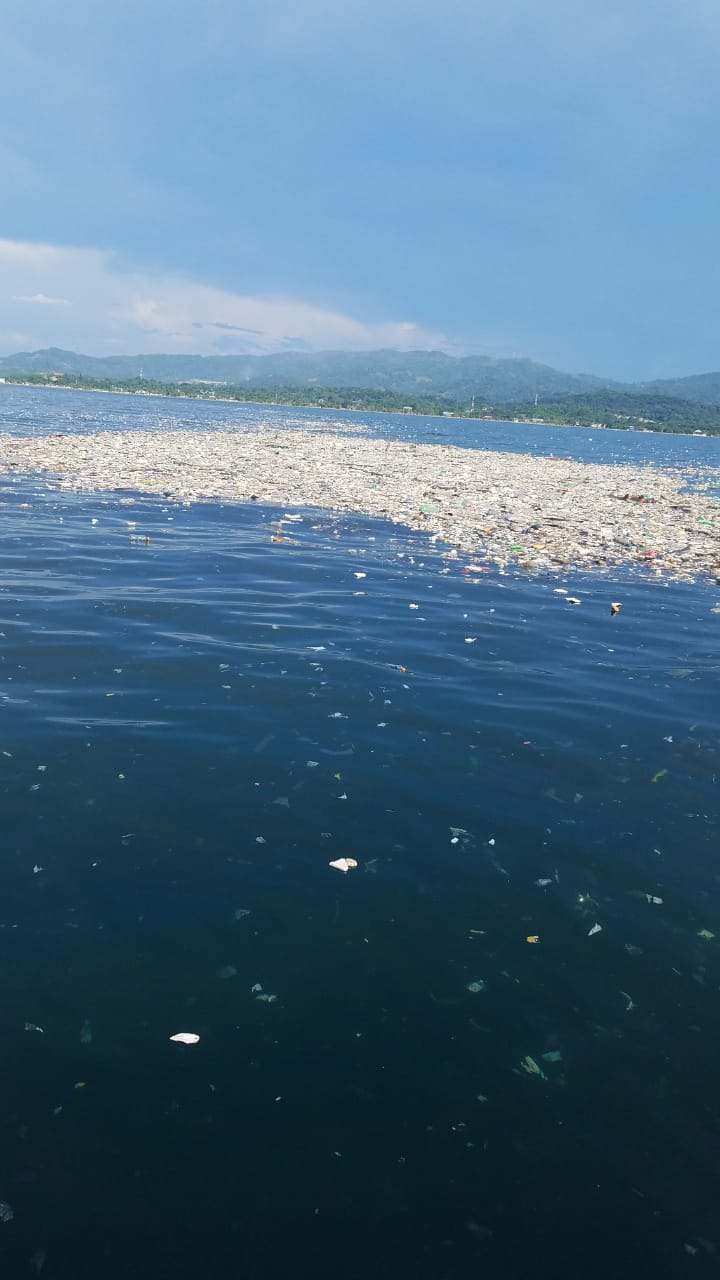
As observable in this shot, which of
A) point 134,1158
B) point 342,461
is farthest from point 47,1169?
point 342,461

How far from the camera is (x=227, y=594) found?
13.9 metres

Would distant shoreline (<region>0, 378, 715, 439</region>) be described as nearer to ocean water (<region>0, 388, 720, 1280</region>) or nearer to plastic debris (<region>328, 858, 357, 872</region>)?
ocean water (<region>0, 388, 720, 1280</region>)

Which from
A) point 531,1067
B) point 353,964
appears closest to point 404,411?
point 353,964

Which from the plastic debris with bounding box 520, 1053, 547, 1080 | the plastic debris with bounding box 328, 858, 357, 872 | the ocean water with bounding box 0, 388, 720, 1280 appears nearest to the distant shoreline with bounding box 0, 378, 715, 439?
the ocean water with bounding box 0, 388, 720, 1280

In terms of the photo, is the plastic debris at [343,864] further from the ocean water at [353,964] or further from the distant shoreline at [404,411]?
the distant shoreline at [404,411]

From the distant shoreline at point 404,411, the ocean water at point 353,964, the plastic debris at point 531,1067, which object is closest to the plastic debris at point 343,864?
the ocean water at point 353,964

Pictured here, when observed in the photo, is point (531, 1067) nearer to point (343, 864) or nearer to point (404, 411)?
point (343, 864)

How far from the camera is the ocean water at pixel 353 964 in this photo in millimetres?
3582

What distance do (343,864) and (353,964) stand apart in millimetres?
1135

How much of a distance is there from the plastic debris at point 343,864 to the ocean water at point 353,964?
2.8 inches

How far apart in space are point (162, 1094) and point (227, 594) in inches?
411

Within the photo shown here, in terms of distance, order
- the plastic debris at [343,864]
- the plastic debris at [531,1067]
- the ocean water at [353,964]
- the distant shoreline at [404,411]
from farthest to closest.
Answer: the distant shoreline at [404,411]
the plastic debris at [343,864]
the plastic debris at [531,1067]
the ocean water at [353,964]

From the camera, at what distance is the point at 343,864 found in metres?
6.21

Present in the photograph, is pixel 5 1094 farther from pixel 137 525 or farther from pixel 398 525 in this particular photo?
Result: pixel 398 525
